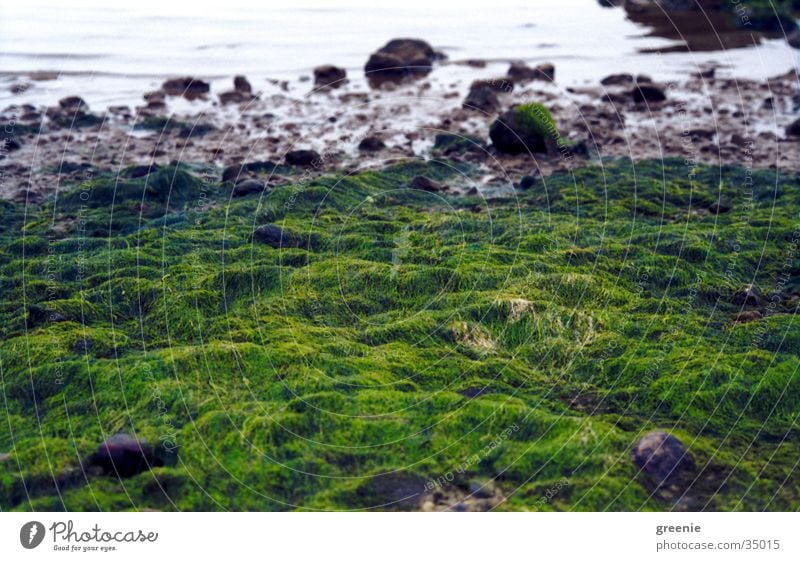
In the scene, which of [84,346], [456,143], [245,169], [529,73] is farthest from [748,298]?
[529,73]

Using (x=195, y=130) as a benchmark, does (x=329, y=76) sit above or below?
above

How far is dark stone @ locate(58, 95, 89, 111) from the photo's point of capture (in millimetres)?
17812

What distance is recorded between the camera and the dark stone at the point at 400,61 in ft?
65.5

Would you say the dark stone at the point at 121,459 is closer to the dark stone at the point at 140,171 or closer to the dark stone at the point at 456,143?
the dark stone at the point at 140,171

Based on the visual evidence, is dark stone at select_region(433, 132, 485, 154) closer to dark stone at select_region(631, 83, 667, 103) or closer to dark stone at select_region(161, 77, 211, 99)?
dark stone at select_region(631, 83, 667, 103)

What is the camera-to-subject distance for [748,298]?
37.8 ft

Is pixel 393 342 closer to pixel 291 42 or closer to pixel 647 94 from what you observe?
pixel 647 94

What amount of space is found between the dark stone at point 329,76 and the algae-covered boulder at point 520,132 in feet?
15.0

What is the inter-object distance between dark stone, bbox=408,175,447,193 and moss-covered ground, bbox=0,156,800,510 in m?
0.18

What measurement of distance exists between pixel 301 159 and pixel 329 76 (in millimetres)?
5155

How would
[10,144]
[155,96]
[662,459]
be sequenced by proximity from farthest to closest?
[155,96] < [10,144] < [662,459]

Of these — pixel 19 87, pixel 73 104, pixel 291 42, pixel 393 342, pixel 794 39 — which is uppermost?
pixel 794 39
